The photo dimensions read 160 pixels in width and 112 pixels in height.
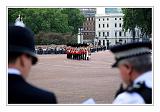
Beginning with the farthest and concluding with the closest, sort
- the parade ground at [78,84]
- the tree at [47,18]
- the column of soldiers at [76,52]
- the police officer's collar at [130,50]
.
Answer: the column of soldiers at [76,52]
the parade ground at [78,84]
the tree at [47,18]
the police officer's collar at [130,50]

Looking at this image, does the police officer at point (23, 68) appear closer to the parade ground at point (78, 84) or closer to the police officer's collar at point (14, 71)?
the police officer's collar at point (14, 71)

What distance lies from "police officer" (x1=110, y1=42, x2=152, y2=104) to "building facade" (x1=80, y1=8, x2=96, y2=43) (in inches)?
36.1

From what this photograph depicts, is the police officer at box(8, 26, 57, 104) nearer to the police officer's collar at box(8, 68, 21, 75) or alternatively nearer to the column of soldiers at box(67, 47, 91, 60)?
the police officer's collar at box(8, 68, 21, 75)

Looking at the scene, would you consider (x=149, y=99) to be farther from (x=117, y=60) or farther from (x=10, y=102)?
(x=10, y=102)

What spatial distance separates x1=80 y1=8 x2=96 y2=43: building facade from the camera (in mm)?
4672

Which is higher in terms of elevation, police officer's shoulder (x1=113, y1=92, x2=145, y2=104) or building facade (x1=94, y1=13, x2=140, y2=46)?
building facade (x1=94, y1=13, x2=140, y2=46)

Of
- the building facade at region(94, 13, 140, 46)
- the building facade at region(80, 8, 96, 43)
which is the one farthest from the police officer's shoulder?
the building facade at region(80, 8, 96, 43)

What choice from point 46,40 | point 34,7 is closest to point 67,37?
point 46,40

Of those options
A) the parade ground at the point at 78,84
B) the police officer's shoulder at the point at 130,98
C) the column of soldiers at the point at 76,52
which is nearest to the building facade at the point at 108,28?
the parade ground at the point at 78,84

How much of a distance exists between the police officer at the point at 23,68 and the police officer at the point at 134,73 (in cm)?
61

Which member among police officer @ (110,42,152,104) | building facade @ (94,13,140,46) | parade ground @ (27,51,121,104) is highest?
building facade @ (94,13,140,46)

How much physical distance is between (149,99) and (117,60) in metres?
0.43

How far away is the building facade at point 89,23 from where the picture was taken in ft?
15.3

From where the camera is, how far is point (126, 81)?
3.62 meters
